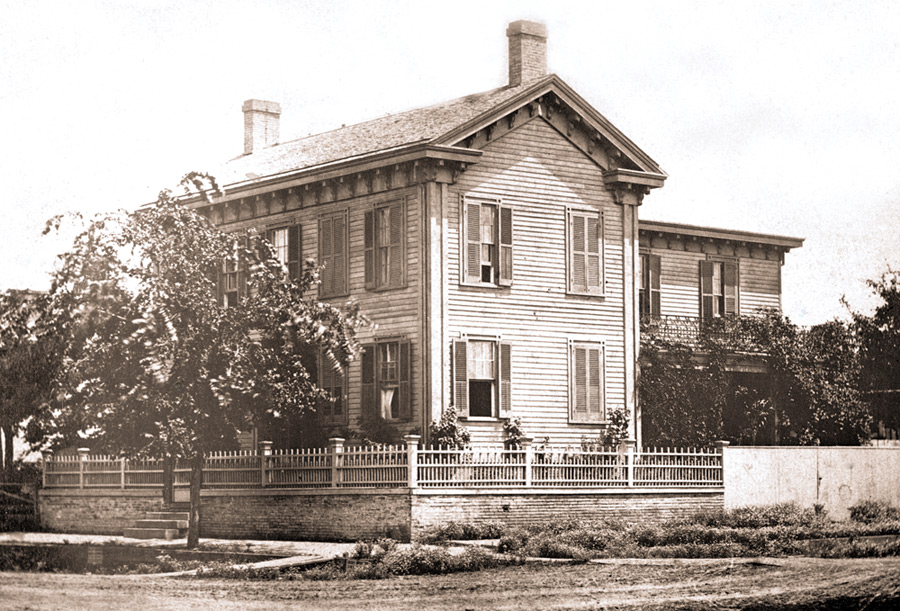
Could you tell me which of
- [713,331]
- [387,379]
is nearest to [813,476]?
[713,331]

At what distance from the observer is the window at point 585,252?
118 ft

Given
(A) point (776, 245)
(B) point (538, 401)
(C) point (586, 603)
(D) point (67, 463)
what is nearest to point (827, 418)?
(A) point (776, 245)

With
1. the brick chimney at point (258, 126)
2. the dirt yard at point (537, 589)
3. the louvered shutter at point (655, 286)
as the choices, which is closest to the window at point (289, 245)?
the brick chimney at point (258, 126)

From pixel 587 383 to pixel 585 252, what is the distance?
321 cm

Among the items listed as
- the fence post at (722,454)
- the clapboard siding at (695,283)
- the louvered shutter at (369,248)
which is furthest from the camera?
the clapboard siding at (695,283)

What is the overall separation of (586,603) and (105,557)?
14.1 m

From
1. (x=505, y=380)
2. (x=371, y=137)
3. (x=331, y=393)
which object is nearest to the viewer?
(x=505, y=380)

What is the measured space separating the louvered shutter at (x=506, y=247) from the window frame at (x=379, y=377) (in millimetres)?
2868

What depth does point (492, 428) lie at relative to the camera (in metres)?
34.0

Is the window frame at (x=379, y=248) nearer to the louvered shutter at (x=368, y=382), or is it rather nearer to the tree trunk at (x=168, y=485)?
the louvered shutter at (x=368, y=382)

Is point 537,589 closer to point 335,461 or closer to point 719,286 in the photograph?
point 335,461

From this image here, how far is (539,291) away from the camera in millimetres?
35375

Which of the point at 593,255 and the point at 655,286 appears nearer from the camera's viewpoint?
the point at 593,255

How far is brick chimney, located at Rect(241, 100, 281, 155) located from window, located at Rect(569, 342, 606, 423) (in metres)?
14.3
